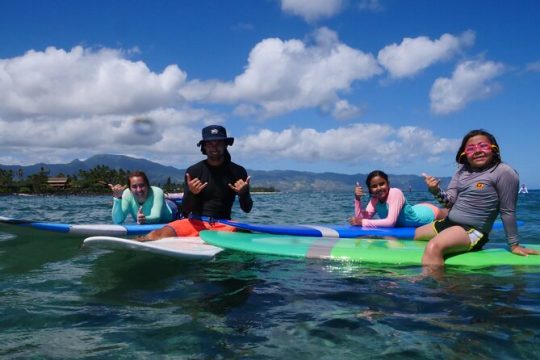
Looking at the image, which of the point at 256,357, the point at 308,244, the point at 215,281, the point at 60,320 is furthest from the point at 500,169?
the point at 60,320

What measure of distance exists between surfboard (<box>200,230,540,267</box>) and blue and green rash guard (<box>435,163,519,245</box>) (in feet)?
0.92

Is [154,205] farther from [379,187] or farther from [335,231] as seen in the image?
[379,187]

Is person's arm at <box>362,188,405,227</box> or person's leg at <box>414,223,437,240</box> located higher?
person's arm at <box>362,188,405,227</box>

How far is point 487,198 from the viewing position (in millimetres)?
4801

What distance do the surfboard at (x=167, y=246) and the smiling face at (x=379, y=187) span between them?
108 inches

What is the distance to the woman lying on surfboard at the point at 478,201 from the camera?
15.4 ft

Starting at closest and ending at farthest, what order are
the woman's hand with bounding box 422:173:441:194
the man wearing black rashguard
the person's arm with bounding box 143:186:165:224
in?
the woman's hand with bounding box 422:173:441:194 < the man wearing black rashguard < the person's arm with bounding box 143:186:165:224

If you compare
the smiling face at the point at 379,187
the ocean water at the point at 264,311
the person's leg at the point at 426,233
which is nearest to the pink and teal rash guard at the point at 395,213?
the smiling face at the point at 379,187

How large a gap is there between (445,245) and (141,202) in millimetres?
4934

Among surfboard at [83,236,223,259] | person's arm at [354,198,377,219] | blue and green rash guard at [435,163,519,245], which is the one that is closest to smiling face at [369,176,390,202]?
person's arm at [354,198,377,219]

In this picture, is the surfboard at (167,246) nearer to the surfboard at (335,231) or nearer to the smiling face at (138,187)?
the surfboard at (335,231)

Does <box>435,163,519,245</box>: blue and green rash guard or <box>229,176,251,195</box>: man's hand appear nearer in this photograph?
<box>435,163,519,245</box>: blue and green rash guard

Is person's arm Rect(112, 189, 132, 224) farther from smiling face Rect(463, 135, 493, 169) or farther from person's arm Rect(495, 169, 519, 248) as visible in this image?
person's arm Rect(495, 169, 519, 248)

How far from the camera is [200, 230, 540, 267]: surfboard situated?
4945mm
